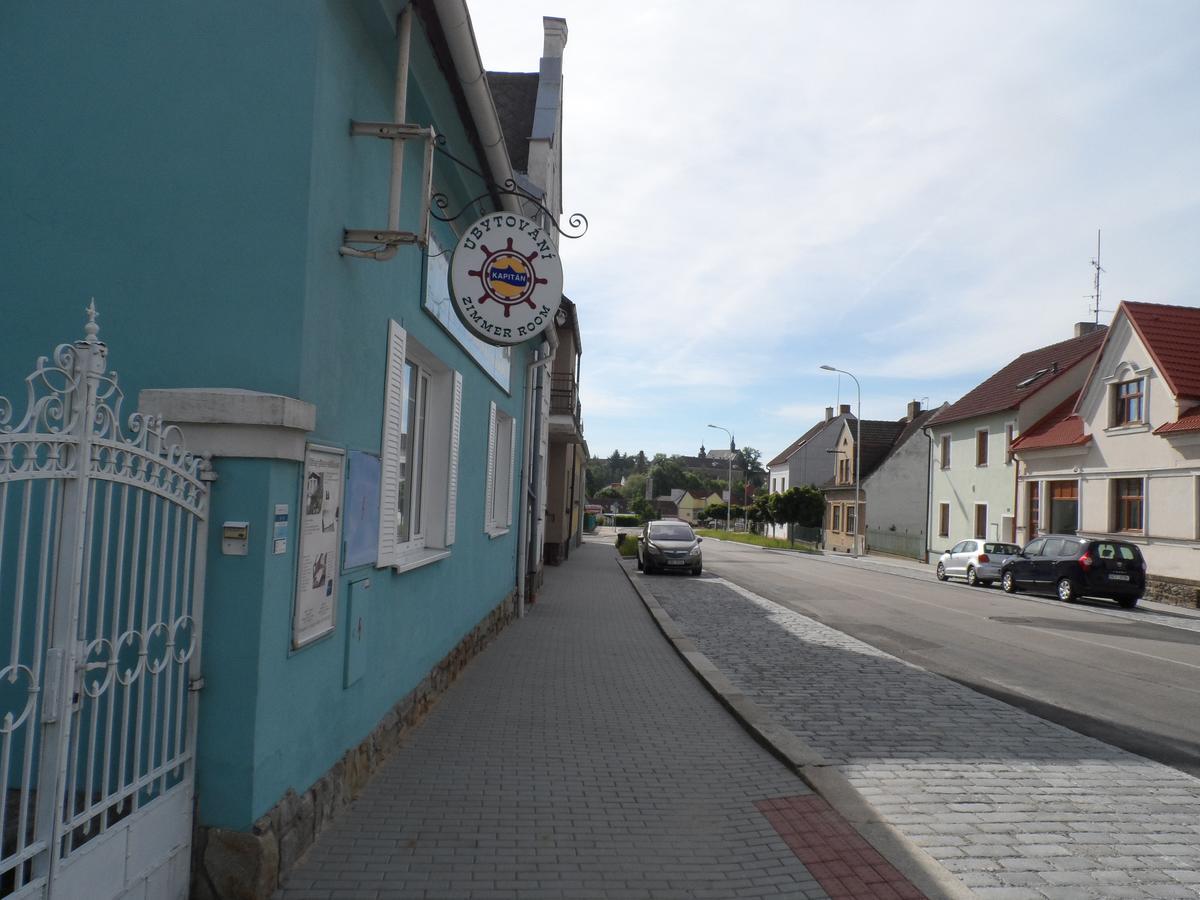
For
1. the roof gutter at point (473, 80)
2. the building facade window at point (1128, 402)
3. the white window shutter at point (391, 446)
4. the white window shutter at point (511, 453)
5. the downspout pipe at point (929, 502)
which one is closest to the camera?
the roof gutter at point (473, 80)

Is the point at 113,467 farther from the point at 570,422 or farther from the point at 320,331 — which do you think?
the point at 570,422

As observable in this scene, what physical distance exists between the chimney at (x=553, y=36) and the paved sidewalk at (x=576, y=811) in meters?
14.2

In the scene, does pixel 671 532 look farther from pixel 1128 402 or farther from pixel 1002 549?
pixel 1128 402

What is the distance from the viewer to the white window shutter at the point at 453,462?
300 inches

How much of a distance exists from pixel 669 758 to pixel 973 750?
226 centimetres

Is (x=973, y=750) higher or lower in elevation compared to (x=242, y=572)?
lower

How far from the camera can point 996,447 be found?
3369 centimetres

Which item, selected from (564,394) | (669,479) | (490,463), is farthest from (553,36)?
(669,479)

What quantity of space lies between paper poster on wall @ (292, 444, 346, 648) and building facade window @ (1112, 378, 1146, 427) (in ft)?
84.2

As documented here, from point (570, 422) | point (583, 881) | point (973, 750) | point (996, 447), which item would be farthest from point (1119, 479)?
point (583, 881)

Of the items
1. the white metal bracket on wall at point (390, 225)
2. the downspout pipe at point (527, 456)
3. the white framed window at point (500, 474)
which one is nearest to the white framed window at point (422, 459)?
the white metal bracket on wall at point (390, 225)

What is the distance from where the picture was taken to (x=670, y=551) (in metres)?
25.1

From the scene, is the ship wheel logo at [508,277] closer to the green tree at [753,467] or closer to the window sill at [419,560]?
the window sill at [419,560]

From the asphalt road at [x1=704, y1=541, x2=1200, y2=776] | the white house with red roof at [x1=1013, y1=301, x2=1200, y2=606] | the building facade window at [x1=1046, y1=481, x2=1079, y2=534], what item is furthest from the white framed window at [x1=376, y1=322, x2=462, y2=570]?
the building facade window at [x1=1046, y1=481, x2=1079, y2=534]
